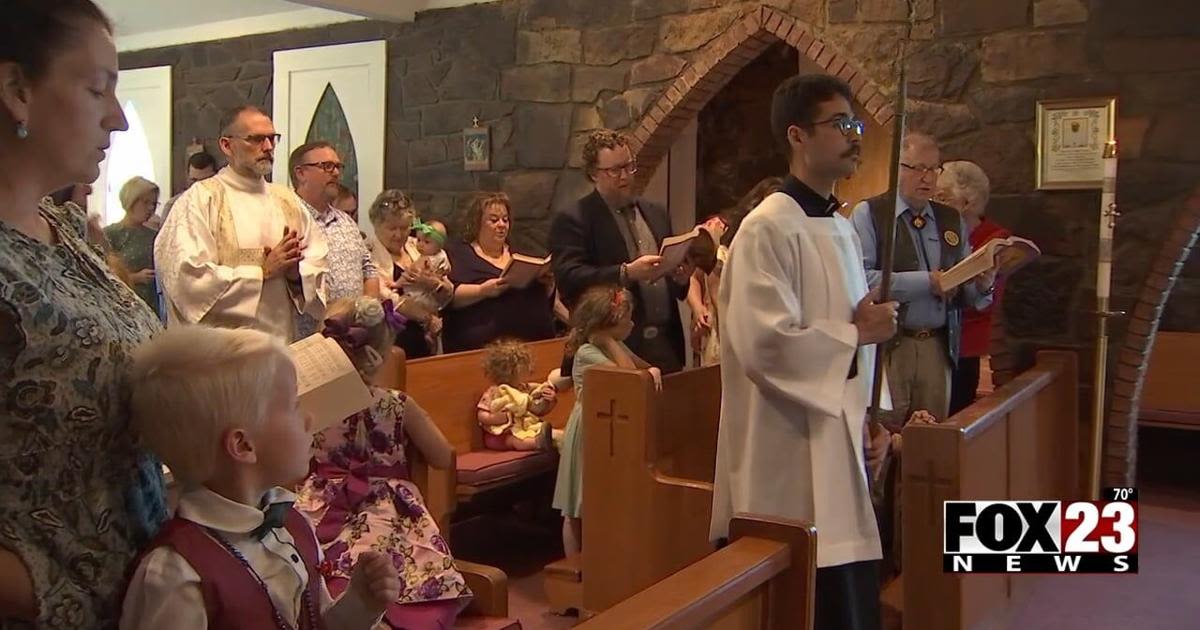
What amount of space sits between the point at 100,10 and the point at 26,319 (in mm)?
337

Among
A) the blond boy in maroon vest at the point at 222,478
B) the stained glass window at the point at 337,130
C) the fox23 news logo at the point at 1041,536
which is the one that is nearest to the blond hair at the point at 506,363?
the fox23 news logo at the point at 1041,536

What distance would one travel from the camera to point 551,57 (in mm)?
6070

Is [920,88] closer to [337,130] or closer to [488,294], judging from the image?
[488,294]

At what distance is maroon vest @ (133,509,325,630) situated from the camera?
119 centimetres

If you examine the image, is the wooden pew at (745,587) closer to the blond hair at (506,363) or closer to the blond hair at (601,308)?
the blond hair at (601,308)

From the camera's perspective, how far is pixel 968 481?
9.24 feet

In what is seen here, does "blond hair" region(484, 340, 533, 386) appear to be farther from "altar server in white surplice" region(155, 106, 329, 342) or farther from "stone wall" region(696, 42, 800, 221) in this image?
"stone wall" region(696, 42, 800, 221)

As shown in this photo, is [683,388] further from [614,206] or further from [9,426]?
[9,426]

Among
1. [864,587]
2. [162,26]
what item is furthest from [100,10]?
[162,26]

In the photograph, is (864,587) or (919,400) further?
(919,400)

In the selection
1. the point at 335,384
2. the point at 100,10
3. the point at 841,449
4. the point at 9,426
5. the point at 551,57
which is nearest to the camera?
the point at 9,426

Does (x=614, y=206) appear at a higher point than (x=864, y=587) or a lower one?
higher

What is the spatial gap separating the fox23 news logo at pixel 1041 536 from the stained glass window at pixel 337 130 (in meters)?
4.53

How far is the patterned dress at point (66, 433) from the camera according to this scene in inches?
41.4
